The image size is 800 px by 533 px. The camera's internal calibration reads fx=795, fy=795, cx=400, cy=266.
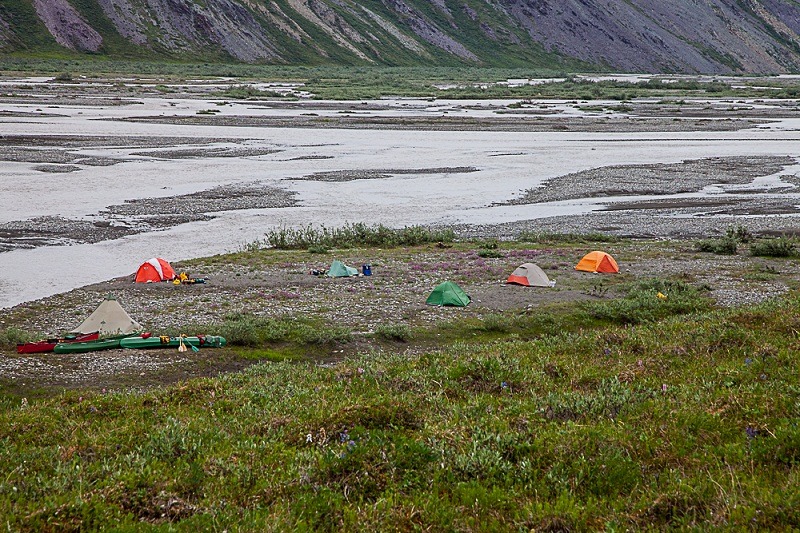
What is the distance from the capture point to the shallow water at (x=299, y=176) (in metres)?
25.7

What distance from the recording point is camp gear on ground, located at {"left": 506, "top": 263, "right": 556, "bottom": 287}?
68.2 feet

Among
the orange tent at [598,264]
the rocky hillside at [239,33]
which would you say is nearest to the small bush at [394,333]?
the orange tent at [598,264]

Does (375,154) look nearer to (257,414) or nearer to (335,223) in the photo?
(335,223)

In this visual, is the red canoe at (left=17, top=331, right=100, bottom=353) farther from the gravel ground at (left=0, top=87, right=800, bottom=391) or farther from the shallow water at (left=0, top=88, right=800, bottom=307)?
the shallow water at (left=0, top=88, right=800, bottom=307)

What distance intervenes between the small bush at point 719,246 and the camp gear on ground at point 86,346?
61.0 ft

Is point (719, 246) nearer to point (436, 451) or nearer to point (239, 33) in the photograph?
point (436, 451)

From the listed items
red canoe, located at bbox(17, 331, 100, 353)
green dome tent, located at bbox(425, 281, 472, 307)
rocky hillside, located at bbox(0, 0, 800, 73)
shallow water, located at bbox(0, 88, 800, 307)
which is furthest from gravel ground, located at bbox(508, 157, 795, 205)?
rocky hillside, located at bbox(0, 0, 800, 73)

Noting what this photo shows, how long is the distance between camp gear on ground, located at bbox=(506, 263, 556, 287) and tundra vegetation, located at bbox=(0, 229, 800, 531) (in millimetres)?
9100

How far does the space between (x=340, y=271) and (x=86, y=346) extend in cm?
807

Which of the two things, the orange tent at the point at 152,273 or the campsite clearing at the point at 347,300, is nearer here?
the campsite clearing at the point at 347,300

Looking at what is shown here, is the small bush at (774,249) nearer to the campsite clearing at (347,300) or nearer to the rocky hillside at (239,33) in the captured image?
the campsite clearing at (347,300)

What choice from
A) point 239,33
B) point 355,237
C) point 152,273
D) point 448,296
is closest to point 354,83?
point 239,33

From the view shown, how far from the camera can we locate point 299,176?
42406 millimetres

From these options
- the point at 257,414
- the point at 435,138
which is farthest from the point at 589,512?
the point at 435,138
